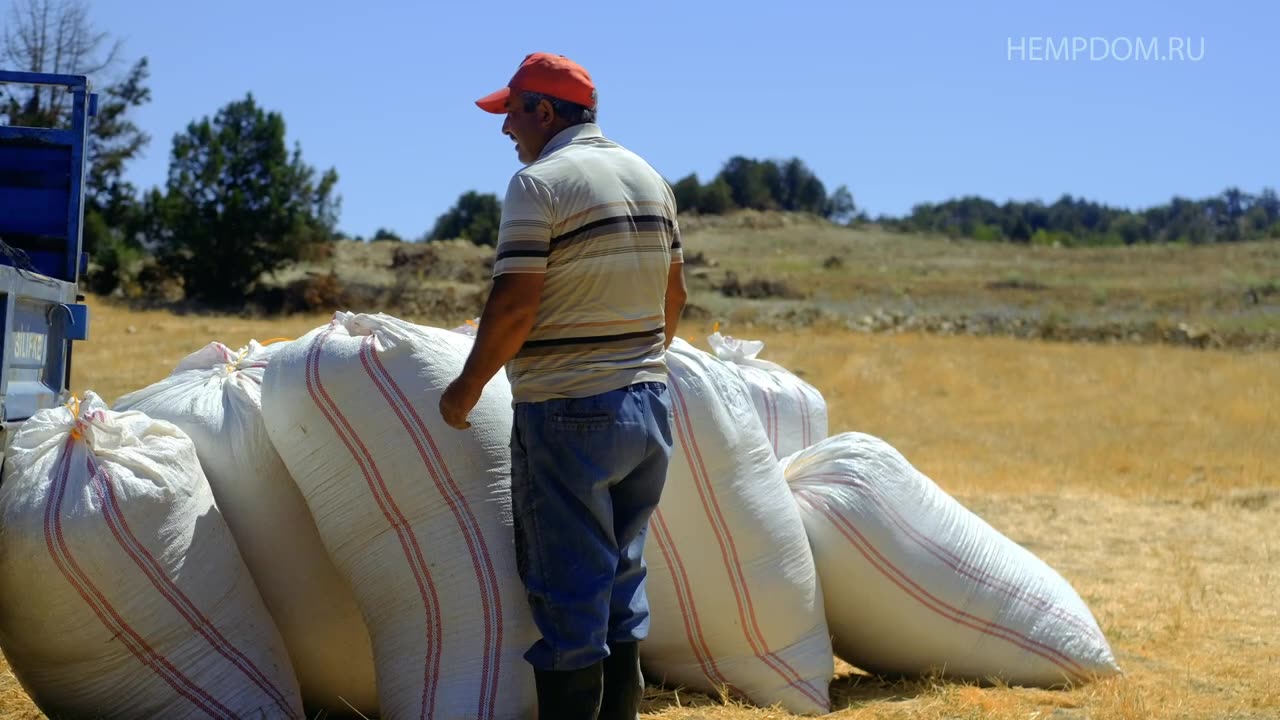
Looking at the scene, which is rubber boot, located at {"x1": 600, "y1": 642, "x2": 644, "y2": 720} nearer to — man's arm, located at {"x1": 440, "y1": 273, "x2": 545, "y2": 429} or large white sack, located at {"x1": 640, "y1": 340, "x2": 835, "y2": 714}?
large white sack, located at {"x1": 640, "y1": 340, "x2": 835, "y2": 714}

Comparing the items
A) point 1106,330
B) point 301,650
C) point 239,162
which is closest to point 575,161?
point 301,650

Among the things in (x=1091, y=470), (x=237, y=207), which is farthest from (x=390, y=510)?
(x=237, y=207)

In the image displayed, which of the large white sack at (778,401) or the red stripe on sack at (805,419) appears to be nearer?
the large white sack at (778,401)

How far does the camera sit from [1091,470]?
9.34 m

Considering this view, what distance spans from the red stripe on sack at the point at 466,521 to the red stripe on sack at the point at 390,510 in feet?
0.37

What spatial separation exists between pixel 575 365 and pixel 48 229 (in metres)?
1.95

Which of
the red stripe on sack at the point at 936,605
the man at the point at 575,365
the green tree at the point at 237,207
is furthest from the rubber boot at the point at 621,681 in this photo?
the green tree at the point at 237,207

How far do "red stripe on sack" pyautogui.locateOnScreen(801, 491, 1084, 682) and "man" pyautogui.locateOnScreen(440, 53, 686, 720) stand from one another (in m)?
1.00

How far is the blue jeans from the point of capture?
2.44 m

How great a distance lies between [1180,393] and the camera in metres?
14.2

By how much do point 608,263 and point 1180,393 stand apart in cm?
1325

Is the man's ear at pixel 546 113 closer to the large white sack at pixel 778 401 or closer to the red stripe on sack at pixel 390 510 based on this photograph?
the red stripe on sack at pixel 390 510

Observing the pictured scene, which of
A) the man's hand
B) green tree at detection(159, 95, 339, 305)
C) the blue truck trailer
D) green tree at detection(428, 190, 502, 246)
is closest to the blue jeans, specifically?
the man's hand

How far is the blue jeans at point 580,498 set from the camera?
2443mm
